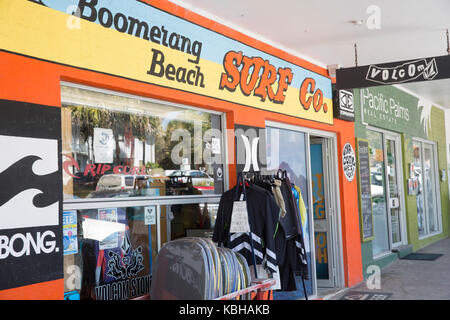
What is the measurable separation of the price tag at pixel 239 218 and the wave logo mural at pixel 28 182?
4.85 ft

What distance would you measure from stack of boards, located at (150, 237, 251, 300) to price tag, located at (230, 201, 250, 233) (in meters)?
0.98

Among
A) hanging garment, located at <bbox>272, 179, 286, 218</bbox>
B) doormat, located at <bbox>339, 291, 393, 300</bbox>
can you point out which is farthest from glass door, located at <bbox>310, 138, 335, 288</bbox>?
hanging garment, located at <bbox>272, 179, 286, 218</bbox>

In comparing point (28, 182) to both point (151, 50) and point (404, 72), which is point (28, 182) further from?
point (404, 72)

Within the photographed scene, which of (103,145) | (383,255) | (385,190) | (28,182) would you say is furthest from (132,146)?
(385,190)

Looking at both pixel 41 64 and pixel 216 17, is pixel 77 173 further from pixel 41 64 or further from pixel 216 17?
pixel 216 17

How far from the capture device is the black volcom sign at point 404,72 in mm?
4832

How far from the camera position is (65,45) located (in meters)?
2.93

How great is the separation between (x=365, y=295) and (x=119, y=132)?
3.85 m

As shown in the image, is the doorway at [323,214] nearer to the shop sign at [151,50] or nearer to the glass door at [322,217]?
the glass door at [322,217]

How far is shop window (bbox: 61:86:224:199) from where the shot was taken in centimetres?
316

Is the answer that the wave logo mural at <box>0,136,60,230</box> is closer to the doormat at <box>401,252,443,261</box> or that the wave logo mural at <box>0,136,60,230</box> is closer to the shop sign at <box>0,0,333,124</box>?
the shop sign at <box>0,0,333,124</box>

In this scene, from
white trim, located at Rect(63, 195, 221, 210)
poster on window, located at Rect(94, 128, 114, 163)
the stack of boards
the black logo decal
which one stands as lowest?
the stack of boards
